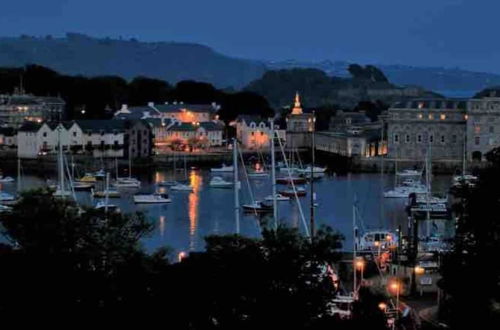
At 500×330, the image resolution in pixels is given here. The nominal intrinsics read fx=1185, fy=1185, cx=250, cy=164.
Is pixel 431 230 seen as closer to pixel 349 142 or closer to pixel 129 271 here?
pixel 129 271

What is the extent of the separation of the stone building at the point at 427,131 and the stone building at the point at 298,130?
5125 mm

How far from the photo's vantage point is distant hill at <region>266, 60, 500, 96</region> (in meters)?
100

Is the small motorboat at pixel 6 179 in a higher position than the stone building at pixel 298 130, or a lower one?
lower

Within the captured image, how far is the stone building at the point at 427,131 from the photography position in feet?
86.2

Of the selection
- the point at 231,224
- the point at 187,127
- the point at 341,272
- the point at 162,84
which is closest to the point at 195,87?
the point at 162,84

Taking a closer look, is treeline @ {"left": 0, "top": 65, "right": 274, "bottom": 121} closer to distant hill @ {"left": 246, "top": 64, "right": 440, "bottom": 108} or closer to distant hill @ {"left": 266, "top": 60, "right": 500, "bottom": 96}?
distant hill @ {"left": 246, "top": 64, "right": 440, "bottom": 108}

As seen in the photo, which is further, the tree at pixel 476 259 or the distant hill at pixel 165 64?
the distant hill at pixel 165 64

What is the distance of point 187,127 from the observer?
30.9 meters

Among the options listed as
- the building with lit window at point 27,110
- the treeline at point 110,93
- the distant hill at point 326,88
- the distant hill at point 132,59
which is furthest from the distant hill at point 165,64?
the building with lit window at point 27,110

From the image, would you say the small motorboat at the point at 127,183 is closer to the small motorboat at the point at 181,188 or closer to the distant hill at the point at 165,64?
the small motorboat at the point at 181,188

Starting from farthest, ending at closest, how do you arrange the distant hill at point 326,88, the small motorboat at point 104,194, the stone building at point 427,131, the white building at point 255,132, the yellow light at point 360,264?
the distant hill at point 326,88 < the white building at point 255,132 < the stone building at point 427,131 < the small motorboat at point 104,194 < the yellow light at point 360,264

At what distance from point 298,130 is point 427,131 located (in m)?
6.30

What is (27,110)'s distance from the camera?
1280 inches

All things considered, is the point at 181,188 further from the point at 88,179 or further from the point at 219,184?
the point at 88,179
